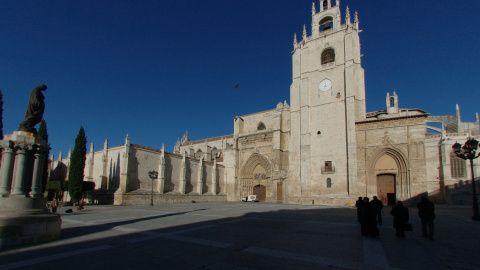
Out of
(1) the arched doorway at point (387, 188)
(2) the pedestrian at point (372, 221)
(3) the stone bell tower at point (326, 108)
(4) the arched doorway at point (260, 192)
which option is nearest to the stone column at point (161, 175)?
(4) the arched doorway at point (260, 192)

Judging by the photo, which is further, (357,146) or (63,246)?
(357,146)

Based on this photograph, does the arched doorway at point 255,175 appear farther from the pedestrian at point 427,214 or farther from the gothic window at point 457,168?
the pedestrian at point 427,214

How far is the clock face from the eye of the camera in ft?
94.7

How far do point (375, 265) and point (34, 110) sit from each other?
9.29m

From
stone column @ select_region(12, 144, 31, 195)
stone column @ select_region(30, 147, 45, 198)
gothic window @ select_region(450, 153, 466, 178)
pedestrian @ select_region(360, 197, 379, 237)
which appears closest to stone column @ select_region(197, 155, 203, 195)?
stone column @ select_region(30, 147, 45, 198)

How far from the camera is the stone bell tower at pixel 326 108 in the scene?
26.6 metres

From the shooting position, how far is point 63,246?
587cm

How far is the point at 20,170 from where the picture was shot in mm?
6555

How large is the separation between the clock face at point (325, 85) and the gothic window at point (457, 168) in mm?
13838

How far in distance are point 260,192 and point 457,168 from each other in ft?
69.6

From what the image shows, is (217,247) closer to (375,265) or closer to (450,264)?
(375,265)

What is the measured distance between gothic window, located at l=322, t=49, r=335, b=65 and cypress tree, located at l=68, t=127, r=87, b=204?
28317 millimetres

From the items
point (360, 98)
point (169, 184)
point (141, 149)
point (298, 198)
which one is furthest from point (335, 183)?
point (141, 149)

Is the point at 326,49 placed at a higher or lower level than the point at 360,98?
higher
